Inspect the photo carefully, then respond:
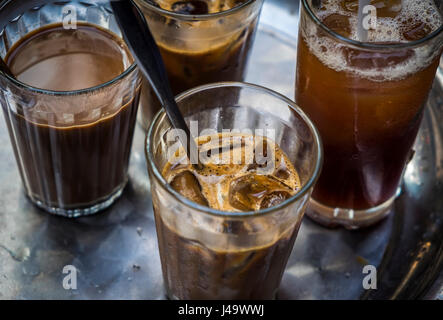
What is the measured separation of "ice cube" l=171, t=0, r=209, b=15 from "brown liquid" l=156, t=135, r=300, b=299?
26cm

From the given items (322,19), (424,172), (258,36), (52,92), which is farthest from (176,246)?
(258,36)

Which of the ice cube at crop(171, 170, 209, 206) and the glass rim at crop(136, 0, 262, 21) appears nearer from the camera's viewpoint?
the ice cube at crop(171, 170, 209, 206)

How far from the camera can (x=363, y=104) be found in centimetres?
106

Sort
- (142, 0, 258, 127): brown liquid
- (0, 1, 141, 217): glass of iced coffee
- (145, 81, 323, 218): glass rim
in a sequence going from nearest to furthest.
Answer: (145, 81, 323, 218): glass rim, (0, 1, 141, 217): glass of iced coffee, (142, 0, 258, 127): brown liquid

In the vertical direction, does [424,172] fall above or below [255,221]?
below

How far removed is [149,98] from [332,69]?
42 cm

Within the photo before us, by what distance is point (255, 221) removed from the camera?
894 mm

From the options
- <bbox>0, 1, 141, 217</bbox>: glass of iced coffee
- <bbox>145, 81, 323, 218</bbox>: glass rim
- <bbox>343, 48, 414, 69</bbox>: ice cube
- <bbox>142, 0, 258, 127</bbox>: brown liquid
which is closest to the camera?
<bbox>145, 81, 323, 218</bbox>: glass rim

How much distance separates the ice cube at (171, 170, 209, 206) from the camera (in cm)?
97

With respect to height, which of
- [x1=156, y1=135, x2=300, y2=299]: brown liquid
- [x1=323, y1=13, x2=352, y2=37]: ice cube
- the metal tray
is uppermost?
[x1=323, y1=13, x2=352, y2=37]: ice cube

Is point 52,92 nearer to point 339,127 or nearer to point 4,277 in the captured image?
point 4,277
